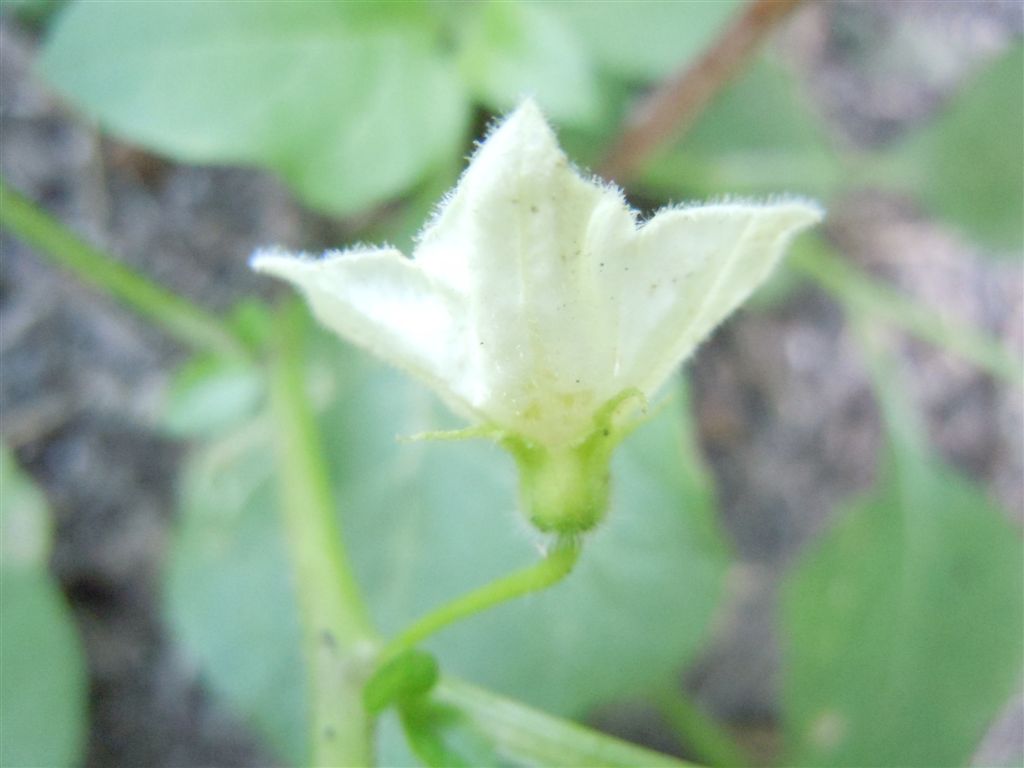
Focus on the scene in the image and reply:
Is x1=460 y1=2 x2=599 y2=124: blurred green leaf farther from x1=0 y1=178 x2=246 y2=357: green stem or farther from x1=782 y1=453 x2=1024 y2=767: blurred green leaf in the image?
x1=782 y1=453 x2=1024 y2=767: blurred green leaf

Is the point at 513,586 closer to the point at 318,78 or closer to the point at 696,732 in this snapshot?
the point at 318,78

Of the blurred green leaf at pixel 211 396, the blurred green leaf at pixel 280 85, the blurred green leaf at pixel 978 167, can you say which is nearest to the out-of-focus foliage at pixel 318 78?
the blurred green leaf at pixel 280 85

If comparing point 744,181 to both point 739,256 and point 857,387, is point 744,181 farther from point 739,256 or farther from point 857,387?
point 739,256

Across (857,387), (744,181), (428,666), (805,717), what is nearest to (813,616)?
(805,717)

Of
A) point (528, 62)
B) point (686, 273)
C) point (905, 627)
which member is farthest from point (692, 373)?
point (686, 273)

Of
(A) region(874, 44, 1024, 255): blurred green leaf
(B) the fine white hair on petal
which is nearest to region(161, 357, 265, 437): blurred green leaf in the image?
(B) the fine white hair on petal

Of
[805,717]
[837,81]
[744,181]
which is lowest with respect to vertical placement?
[805,717]

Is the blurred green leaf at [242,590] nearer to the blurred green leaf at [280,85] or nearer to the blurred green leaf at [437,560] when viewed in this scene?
the blurred green leaf at [437,560]
